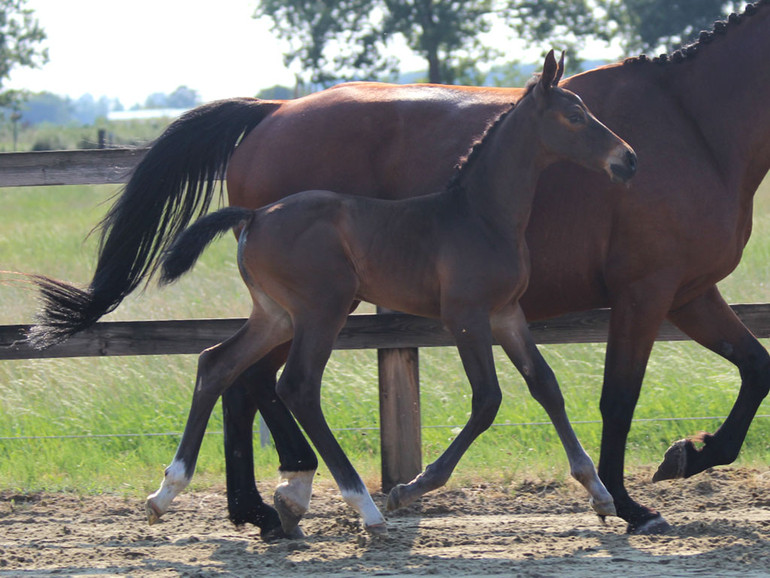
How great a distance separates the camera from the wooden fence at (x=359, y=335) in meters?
4.82

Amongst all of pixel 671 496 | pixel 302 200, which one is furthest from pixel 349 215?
pixel 671 496

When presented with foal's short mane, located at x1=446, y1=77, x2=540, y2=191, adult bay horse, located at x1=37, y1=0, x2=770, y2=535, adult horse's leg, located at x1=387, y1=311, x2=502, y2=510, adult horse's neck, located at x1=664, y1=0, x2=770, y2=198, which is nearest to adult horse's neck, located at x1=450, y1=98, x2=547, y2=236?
foal's short mane, located at x1=446, y1=77, x2=540, y2=191

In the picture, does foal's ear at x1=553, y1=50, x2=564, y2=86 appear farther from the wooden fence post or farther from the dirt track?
the dirt track

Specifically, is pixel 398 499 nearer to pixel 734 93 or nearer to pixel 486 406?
pixel 486 406

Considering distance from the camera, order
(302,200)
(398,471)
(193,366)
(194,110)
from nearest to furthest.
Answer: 1. (302,200)
2. (194,110)
3. (398,471)
4. (193,366)

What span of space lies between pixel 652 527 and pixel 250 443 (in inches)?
68.0

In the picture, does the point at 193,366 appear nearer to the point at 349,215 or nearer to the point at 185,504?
the point at 185,504

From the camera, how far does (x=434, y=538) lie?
12.6 ft

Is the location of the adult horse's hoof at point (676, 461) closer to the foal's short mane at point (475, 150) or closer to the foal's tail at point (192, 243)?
the foal's short mane at point (475, 150)

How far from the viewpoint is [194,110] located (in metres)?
4.49

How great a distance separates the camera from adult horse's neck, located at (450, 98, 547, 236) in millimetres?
3840

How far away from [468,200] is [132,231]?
1521mm

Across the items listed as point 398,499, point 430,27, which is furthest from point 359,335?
point 430,27

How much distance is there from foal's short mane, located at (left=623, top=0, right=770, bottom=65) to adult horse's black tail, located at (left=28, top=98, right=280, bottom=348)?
70.0 inches
